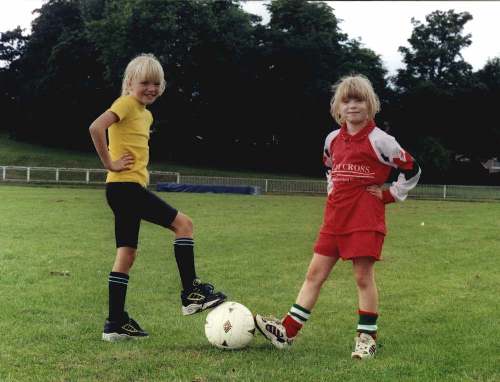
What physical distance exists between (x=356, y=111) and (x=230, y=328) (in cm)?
194

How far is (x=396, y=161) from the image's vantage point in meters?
4.83

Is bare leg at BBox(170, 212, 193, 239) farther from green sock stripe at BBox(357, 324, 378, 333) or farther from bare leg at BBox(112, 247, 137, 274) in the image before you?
green sock stripe at BBox(357, 324, 378, 333)

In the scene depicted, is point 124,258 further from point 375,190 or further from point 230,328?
point 375,190

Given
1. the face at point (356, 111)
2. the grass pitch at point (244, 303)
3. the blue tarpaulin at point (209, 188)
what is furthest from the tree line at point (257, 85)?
the face at point (356, 111)

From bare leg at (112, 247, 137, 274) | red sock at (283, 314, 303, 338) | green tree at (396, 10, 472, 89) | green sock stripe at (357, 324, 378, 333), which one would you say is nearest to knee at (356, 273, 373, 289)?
green sock stripe at (357, 324, 378, 333)


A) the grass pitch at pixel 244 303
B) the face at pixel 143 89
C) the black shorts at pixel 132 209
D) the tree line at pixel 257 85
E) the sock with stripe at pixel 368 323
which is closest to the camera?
the grass pitch at pixel 244 303

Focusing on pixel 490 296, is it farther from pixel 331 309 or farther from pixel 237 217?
pixel 237 217

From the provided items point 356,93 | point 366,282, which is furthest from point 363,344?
point 356,93

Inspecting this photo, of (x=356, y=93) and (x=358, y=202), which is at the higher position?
(x=356, y=93)

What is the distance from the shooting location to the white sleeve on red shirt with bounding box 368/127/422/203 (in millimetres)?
4809

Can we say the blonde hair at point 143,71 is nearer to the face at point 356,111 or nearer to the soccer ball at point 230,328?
the face at point 356,111

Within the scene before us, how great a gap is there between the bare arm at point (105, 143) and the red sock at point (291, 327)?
1.80 m

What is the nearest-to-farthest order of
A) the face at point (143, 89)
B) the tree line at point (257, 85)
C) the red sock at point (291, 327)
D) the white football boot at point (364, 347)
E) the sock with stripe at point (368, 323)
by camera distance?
the white football boot at point (364, 347) < the sock with stripe at point (368, 323) < the red sock at point (291, 327) < the face at point (143, 89) < the tree line at point (257, 85)

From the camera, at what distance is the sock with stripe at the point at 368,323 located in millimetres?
4914
